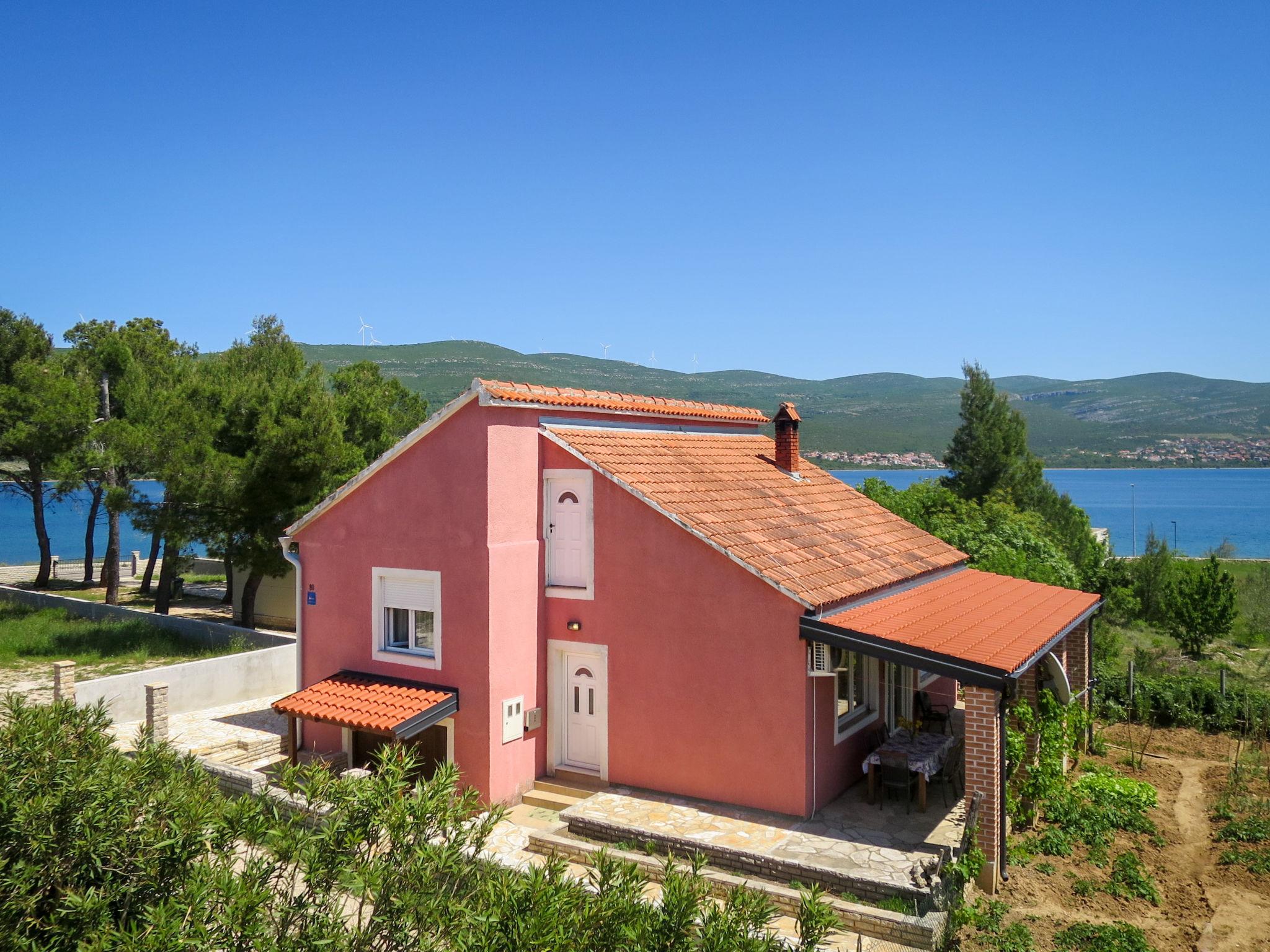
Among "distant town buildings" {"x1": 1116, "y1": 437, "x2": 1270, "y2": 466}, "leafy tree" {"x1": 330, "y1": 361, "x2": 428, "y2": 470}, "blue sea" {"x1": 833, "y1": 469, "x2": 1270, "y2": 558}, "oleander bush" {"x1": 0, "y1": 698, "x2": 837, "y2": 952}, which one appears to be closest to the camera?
"oleander bush" {"x1": 0, "y1": 698, "x2": 837, "y2": 952}

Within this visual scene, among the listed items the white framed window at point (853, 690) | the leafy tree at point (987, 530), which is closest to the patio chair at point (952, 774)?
the white framed window at point (853, 690)

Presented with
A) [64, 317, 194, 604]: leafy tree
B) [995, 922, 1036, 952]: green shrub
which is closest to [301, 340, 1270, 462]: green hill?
[64, 317, 194, 604]: leafy tree

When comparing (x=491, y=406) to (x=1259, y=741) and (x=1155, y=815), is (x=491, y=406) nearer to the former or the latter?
(x=1155, y=815)

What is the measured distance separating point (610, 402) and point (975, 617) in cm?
689

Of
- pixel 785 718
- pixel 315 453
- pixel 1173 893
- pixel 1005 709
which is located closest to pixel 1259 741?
pixel 1173 893

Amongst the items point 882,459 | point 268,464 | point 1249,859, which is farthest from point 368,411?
point 882,459

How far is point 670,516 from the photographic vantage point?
42.5 ft

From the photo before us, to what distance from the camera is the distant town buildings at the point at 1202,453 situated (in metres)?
172

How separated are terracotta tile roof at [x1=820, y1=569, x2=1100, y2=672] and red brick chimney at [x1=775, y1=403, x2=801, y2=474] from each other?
3.68 metres

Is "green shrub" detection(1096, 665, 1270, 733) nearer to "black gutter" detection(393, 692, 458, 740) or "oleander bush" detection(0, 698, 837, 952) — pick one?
"black gutter" detection(393, 692, 458, 740)

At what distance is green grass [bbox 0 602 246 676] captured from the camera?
2314cm

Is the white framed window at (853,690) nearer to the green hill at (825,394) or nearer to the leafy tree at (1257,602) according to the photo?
the leafy tree at (1257,602)

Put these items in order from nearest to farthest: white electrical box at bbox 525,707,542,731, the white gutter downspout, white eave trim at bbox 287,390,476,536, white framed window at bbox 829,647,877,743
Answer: white framed window at bbox 829,647,877,743 → white eave trim at bbox 287,390,476,536 → white electrical box at bbox 525,707,542,731 → the white gutter downspout

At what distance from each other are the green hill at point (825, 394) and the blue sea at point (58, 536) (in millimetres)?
33800
